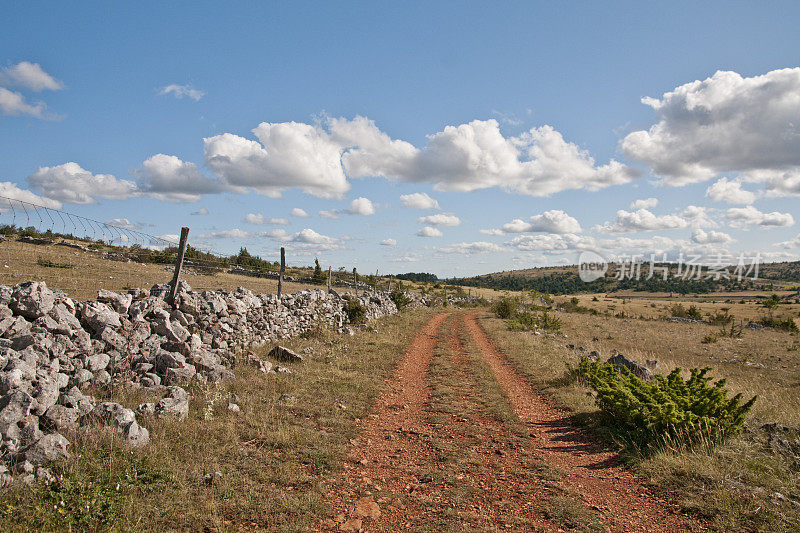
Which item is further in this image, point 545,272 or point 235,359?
point 545,272

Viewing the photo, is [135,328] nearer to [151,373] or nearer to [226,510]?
[151,373]

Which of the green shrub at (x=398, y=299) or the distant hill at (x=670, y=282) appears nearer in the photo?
the green shrub at (x=398, y=299)

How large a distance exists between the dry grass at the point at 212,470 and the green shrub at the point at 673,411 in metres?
4.70

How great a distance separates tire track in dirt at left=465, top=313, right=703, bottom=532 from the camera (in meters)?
4.77

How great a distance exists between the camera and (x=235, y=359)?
392 inches

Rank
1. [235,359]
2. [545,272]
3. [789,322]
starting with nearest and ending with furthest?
[235,359] < [789,322] < [545,272]

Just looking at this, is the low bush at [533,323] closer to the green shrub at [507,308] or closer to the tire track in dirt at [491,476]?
the green shrub at [507,308]

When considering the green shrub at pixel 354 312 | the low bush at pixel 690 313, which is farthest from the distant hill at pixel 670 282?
the green shrub at pixel 354 312

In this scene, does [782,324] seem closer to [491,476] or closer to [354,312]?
[354,312]

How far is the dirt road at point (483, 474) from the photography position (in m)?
4.70

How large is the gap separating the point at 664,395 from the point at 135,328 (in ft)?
31.9

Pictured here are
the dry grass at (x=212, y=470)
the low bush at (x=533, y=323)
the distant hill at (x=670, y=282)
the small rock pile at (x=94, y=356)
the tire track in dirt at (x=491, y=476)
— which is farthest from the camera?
the distant hill at (x=670, y=282)

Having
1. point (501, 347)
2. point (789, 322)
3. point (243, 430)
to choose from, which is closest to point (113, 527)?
point (243, 430)

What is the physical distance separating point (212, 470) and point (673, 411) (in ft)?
22.4
